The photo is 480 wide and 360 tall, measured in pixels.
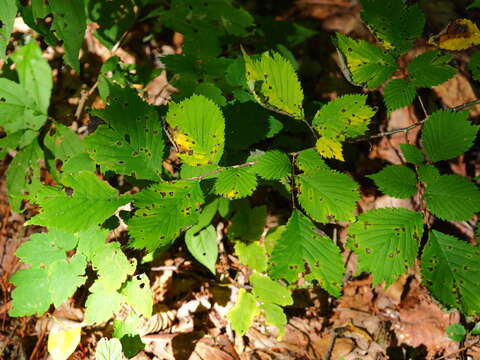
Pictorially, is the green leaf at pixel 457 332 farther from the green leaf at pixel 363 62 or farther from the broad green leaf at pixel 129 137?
the broad green leaf at pixel 129 137

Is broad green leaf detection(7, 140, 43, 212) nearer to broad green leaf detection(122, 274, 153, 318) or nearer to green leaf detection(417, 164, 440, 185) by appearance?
broad green leaf detection(122, 274, 153, 318)

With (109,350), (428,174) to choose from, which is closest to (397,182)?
(428,174)

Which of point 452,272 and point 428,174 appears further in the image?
point 428,174

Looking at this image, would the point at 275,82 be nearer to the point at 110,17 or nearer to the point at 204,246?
the point at 204,246

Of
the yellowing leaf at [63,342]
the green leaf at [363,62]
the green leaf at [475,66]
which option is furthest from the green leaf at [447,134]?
the yellowing leaf at [63,342]

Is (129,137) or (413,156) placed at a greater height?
(129,137)

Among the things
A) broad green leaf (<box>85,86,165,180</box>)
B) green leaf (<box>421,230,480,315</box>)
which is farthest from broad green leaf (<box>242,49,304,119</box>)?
green leaf (<box>421,230,480,315</box>)
